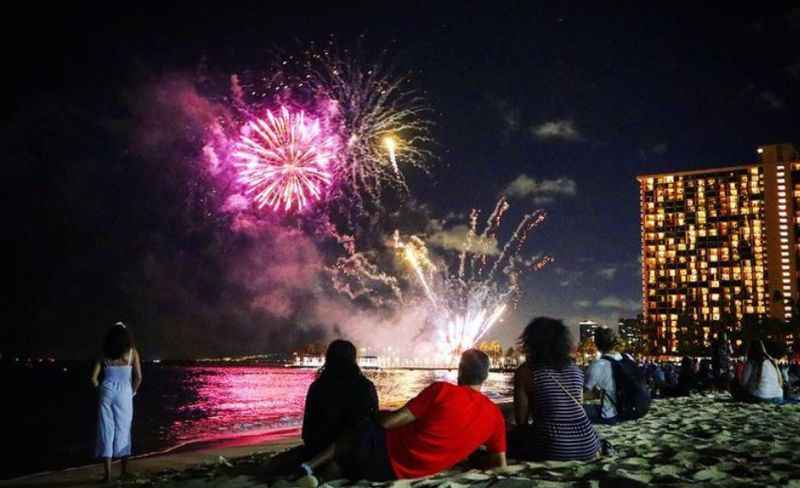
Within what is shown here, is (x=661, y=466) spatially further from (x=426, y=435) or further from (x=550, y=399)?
(x=426, y=435)

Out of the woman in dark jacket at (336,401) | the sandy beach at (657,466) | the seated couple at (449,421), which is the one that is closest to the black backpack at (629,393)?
the sandy beach at (657,466)

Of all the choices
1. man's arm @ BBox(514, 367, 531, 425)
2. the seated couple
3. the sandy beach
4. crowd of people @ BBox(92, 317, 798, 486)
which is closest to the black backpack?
the sandy beach

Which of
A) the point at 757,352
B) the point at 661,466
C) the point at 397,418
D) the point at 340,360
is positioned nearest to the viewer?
the point at 397,418

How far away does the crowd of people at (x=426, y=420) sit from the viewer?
4.85m

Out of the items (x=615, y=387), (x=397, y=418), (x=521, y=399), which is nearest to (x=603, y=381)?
(x=615, y=387)

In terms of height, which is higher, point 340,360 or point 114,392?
point 340,360

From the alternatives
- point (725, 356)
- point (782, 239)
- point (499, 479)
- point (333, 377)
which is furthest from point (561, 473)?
point (782, 239)

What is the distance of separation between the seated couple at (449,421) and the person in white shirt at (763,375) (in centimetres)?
625

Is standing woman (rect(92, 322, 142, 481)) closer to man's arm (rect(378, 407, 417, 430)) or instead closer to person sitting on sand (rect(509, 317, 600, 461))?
man's arm (rect(378, 407, 417, 430))

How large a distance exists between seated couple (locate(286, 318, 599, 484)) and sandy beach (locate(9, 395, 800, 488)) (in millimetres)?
150

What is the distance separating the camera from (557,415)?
216 inches

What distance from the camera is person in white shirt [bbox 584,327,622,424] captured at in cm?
788

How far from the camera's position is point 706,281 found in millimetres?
125562

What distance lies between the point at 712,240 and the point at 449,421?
135424 millimetres
